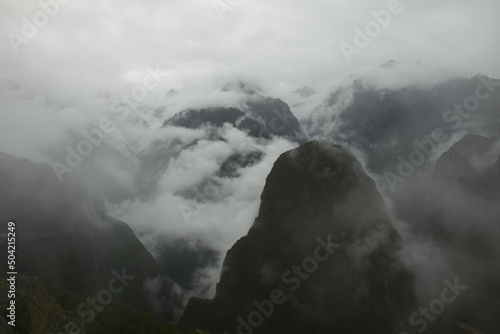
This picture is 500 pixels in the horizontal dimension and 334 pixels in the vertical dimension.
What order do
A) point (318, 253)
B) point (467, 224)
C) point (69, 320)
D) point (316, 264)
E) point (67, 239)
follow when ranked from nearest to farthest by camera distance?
point (69, 320)
point (316, 264)
point (318, 253)
point (67, 239)
point (467, 224)

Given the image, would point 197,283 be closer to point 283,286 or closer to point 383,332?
point 283,286

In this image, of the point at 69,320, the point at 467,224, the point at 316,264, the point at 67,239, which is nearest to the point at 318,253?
the point at 316,264

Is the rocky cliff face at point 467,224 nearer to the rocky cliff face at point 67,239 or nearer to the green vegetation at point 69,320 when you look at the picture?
the rocky cliff face at point 67,239

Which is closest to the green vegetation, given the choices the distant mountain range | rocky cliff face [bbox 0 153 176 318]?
the distant mountain range

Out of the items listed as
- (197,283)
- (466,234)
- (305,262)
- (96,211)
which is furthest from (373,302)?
(197,283)

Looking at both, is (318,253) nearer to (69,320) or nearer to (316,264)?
(316,264)

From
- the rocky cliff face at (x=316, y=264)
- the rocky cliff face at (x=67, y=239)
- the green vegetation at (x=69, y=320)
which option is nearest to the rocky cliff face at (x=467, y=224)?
the rocky cliff face at (x=316, y=264)

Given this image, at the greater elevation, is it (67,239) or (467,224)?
(67,239)
